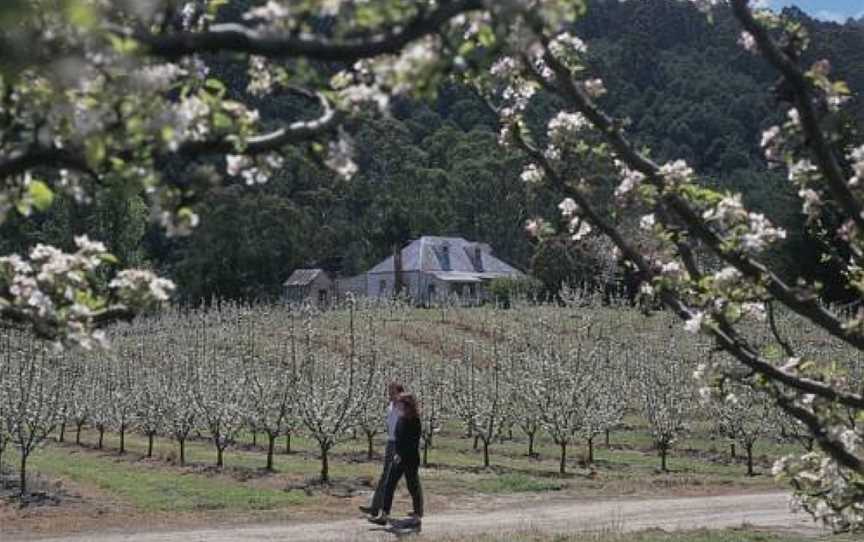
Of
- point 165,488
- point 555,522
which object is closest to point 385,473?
point 555,522

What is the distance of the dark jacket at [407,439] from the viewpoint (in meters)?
11.8

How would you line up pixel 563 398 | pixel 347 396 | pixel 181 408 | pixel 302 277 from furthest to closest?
pixel 302 277 < pixel 563 398 < pixel 181 408 < pixel 347 396

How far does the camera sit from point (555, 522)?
43.4 ft

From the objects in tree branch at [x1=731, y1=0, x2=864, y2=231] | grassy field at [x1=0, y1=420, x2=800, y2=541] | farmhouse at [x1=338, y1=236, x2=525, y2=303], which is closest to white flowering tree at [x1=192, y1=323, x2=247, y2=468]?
grassy field at [x1=0, y1=420, x2=800, y2=541]

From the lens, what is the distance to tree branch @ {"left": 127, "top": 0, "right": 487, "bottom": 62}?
264 cm

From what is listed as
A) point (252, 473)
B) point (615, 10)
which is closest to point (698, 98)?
point (615, 10)

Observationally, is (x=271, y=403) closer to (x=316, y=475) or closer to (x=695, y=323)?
(x=316, y=475)

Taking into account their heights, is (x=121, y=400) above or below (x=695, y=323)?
below

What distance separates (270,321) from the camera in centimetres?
4003

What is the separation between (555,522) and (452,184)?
71284mm

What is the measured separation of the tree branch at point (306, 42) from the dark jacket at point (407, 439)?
9399 mm

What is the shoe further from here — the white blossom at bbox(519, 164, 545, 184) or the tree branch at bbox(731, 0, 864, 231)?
the tree branch at bbox(731, 0, 864, 231)

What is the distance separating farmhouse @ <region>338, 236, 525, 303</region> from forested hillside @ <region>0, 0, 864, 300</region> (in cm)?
357

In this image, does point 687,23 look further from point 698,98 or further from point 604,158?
point 604,158
